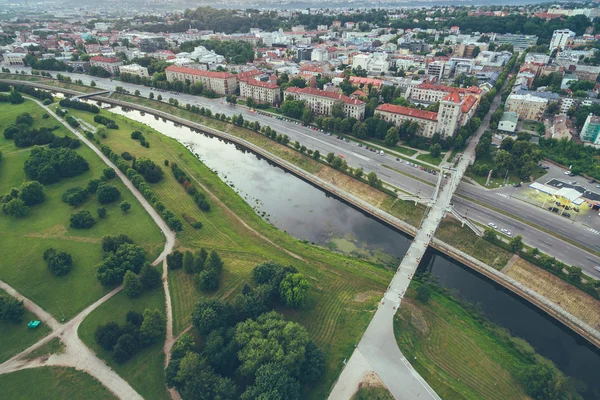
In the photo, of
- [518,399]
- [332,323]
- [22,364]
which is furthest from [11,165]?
[518,399]

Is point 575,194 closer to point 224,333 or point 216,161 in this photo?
point 224,333

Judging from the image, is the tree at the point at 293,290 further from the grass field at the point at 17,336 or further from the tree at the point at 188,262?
the grass field at the point at 17,336

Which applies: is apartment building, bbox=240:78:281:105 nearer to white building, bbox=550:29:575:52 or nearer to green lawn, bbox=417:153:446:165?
green lawn, bbox=417:153:446:165

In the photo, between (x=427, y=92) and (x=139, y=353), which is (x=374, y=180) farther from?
(x=427, y=92)

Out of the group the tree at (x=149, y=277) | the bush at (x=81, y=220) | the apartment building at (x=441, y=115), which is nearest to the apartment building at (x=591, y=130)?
the apartment building at (x=441, y=115)

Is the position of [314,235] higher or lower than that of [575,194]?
lower

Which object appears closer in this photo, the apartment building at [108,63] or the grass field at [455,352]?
the grass field at [455,352]

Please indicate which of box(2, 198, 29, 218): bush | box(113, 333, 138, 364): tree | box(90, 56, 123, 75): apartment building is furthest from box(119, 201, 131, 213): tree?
box(90, 56, 123, 75): apartment building
